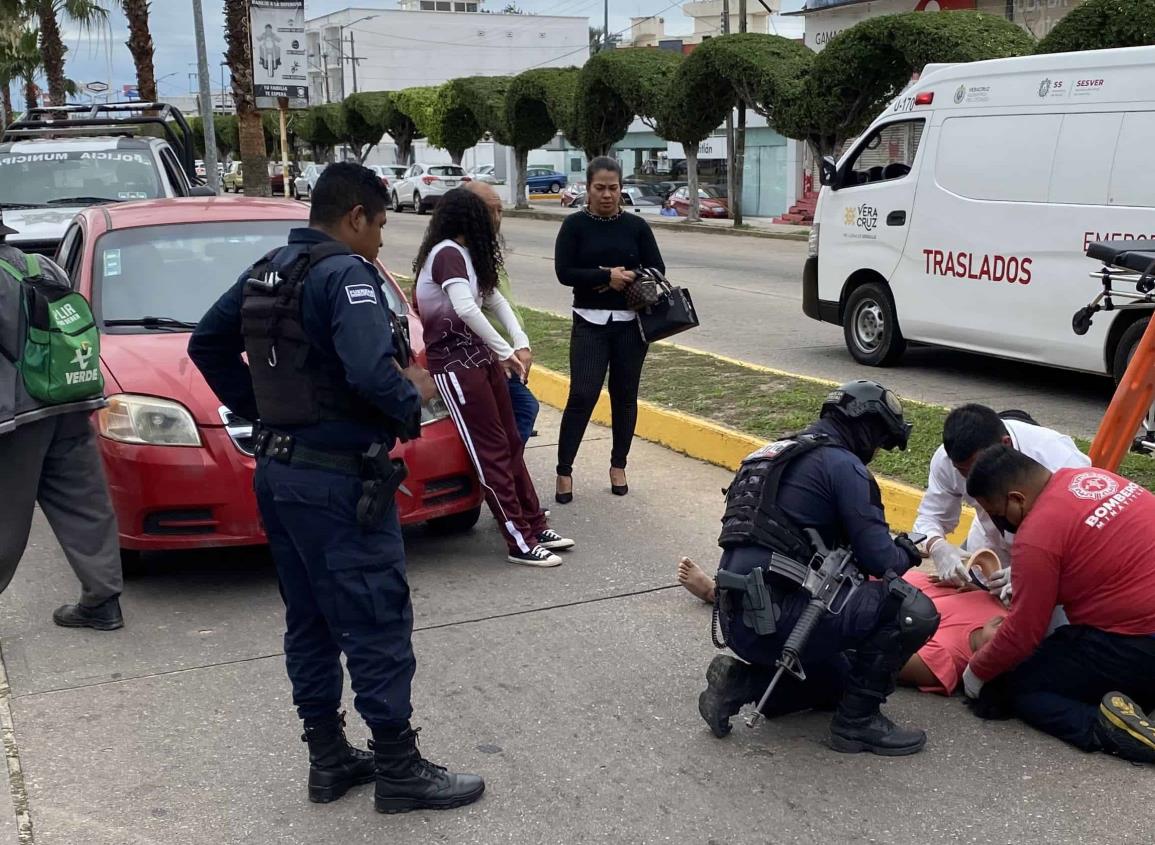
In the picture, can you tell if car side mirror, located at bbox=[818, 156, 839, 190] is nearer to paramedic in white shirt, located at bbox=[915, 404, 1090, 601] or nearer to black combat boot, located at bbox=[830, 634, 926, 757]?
paramedic in white shirt, located at bbox=[915, 404, 1090, 601]

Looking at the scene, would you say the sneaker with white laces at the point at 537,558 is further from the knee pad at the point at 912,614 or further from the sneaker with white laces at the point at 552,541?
the knee pad at the point at 912,614

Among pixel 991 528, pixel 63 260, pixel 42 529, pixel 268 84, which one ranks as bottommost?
pixel 42 529

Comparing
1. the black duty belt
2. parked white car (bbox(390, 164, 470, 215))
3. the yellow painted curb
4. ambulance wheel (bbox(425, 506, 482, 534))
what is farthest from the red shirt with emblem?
parked white car (bbox(390, 164, 470, 215))

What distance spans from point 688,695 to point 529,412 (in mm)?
2170

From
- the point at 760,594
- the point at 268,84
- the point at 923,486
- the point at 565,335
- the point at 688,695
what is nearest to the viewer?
the point at 760,594

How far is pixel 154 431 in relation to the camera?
5160 mm

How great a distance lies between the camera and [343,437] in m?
3.32

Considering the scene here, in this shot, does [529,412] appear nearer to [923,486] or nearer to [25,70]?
[923,486]

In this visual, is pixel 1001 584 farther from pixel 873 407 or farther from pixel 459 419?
pixel 459 419

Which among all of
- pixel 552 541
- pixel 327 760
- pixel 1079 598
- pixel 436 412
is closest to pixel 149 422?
pixel 436 412

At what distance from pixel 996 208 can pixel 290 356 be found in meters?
6.71

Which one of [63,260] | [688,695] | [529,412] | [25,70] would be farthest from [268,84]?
[25,70]

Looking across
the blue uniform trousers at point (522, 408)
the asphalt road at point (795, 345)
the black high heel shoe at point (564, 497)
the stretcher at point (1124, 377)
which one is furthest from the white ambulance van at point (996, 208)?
the blue uniform trousers at point (522, 408)

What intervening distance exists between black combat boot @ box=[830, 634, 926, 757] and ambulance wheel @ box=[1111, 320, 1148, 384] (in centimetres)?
480
